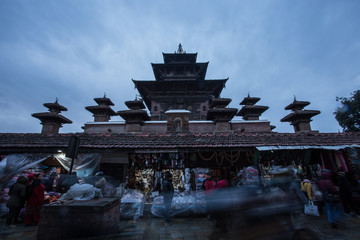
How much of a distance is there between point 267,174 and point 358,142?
4.41m

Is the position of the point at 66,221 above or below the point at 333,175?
below

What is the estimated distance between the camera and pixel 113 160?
7.89 metres

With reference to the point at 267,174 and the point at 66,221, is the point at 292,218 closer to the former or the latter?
the point at 66,221

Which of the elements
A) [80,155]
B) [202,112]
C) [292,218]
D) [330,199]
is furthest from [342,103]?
[80,155]

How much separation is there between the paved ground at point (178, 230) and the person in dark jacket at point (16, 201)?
0.28 m

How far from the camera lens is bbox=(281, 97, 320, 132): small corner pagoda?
18.9 metres

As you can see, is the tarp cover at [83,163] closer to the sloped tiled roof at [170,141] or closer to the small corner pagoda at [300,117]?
the sloped tiled roof at [170,141]

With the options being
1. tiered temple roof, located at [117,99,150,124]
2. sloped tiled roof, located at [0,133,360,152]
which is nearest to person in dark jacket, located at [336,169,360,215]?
sloped tiled roof, located at [0,133,360,152]

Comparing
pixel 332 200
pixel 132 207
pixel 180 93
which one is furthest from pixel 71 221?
pixel 180 93

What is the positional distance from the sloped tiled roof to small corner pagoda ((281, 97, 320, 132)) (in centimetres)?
1108

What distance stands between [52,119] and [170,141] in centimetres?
1890

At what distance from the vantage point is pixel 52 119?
64.7 feet

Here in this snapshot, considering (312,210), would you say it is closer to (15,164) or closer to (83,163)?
(83,163)

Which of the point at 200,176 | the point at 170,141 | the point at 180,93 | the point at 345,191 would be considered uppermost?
the point at 180,93
